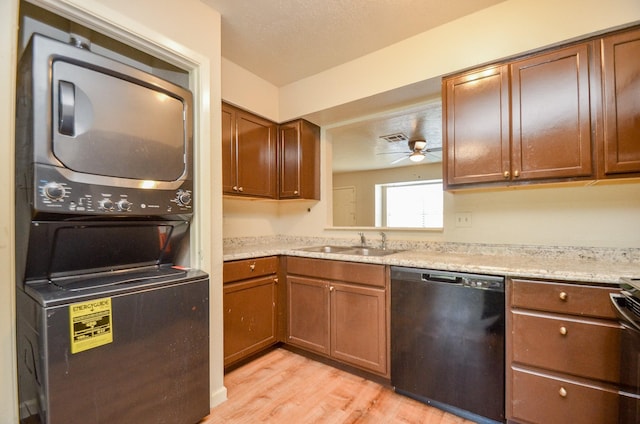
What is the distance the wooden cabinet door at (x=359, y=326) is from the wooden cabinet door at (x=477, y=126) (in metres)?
0.98

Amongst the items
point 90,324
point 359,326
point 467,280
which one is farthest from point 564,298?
point 90,324

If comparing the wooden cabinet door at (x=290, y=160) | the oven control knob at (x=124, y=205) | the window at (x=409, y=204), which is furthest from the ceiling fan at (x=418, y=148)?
the oven control knob at (x=124, y=205)

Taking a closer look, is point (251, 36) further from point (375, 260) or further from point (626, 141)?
point (626, 141)

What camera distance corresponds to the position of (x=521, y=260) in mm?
1757

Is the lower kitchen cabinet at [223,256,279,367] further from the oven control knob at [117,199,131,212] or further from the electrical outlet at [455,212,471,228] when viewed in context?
the electrical outlet at [455,212,471,228]

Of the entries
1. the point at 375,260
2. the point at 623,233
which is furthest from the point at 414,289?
the point at 623,233

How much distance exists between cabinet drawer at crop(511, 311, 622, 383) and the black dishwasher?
0.10 m

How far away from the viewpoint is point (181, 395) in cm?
140

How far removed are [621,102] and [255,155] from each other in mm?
2420

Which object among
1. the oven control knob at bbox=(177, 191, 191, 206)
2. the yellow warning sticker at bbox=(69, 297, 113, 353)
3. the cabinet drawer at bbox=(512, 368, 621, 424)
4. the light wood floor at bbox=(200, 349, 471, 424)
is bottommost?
the light wood floor at bbox=(200, 349, 471, 424)

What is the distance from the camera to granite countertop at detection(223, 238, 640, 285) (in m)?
1.36

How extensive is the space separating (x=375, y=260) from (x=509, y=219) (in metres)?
1.00

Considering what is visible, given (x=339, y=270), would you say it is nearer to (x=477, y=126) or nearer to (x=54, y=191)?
(x=477, y=126)

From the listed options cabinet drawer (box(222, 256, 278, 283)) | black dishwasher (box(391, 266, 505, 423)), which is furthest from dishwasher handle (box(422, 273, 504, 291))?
cabinet drawer (box(222, 256, 278, 283))
